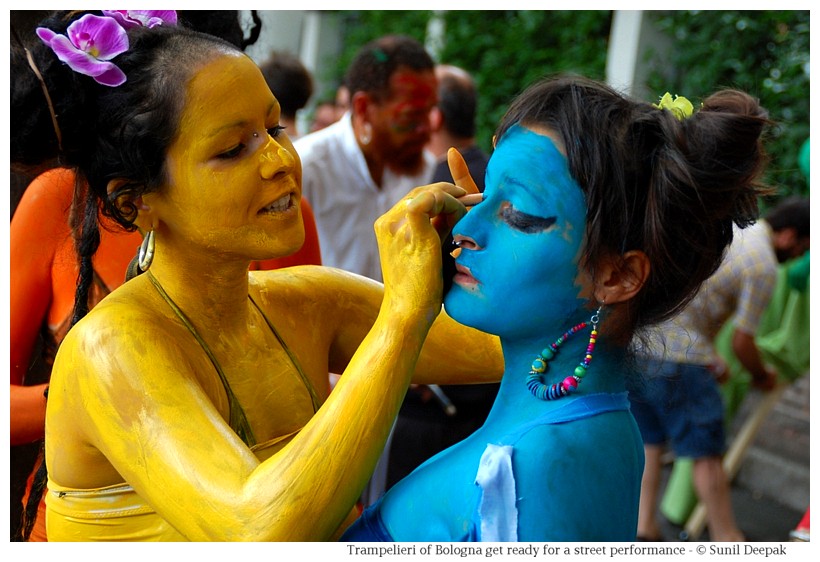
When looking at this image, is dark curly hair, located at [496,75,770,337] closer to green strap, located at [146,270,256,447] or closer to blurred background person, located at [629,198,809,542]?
green strap, located at [146,270,256,447]

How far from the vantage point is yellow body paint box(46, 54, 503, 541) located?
135 centimetres

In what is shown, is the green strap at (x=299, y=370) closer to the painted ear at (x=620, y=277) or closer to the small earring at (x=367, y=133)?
the painted ear at (x=620, y=277)

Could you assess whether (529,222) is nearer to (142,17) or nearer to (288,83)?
(142,17)

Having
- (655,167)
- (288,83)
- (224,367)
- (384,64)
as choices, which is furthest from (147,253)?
(288,83)

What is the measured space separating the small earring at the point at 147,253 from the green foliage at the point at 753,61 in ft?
13.6

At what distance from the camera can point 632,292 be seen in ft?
4.98

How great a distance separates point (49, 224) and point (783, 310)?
162 inches

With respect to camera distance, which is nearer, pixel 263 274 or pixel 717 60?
pixel 263 274

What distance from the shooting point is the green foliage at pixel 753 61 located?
531cm

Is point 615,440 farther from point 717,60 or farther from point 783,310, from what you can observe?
point 717,60

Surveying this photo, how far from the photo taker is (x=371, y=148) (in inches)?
157

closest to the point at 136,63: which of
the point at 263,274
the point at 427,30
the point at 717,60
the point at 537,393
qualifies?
the point at 263,274

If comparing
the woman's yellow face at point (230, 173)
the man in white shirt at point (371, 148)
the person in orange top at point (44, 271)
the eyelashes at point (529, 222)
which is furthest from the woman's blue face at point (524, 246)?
the man in white shirt at point (371, 148)

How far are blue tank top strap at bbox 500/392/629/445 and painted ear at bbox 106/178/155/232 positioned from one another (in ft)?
2.12
